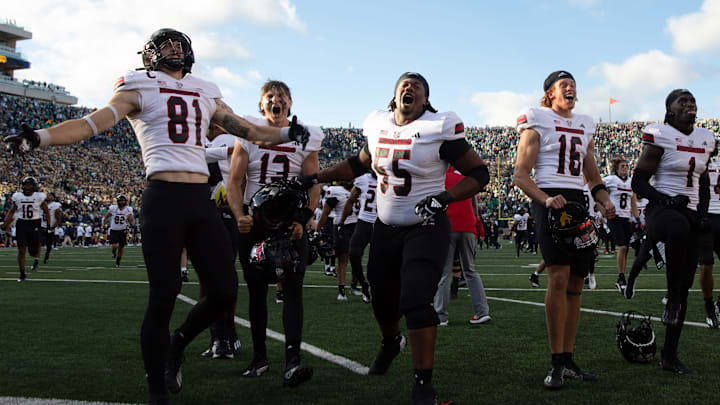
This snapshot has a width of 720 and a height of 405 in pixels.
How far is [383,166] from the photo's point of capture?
4137mm

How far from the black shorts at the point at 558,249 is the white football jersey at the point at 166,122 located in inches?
90.1

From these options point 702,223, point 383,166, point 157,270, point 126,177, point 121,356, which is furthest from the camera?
point 126,177

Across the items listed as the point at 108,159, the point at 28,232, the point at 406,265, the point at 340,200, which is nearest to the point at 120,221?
the point at 28,232

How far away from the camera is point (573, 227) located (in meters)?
4.25

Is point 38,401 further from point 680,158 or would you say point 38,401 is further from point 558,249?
point 680,158

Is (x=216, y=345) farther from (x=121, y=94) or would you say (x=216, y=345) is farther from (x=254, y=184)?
(x=121, y=94)

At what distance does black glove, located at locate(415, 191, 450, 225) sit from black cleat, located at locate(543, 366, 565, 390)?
53.3 inches

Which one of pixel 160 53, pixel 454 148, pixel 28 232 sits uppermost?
pixel 160 53

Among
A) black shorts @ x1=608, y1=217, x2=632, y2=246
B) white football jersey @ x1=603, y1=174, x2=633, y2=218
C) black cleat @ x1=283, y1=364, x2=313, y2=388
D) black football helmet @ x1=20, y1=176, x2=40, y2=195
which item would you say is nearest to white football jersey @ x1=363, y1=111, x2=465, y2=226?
black cleat @ x1=283, y1=364, x2=313, y2=388

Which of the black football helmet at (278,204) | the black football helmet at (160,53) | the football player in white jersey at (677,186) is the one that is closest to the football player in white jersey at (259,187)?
the black football helmet at (278,204)

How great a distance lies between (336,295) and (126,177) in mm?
43334

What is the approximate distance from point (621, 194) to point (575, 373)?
9.00 m

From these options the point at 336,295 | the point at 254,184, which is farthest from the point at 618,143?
the point at 254,184

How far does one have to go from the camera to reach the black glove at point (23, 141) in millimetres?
2984
